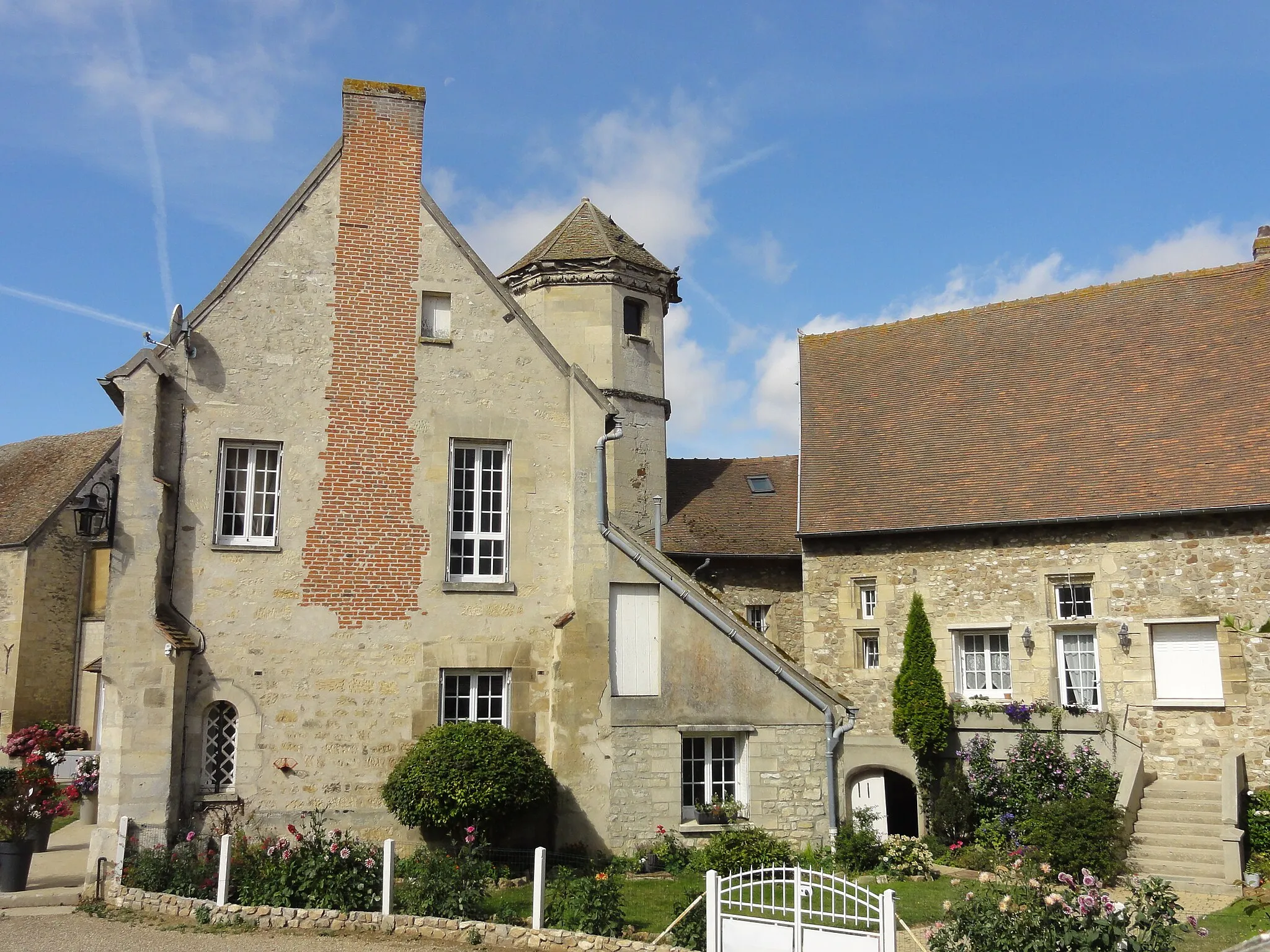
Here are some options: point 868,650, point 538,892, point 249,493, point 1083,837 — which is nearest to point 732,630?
point 1083,837

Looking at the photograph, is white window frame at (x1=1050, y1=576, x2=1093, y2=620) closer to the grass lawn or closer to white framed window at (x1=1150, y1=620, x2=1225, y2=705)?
white framed window at (x1=1150, y1=620, x2=1225, y2=705)

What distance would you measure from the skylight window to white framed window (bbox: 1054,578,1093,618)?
Answer: 6.59 metres

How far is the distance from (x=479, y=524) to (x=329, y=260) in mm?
3938

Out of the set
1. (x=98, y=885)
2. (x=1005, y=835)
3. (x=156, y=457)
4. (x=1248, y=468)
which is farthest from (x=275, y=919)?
(x=1248, y=468)

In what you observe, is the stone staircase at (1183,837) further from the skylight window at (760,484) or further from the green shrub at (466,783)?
the skylight window at (760,484)

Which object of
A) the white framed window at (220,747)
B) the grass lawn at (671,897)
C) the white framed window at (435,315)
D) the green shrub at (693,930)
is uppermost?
the white framed window at (435,315)

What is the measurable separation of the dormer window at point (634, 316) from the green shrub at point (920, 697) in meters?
7.73

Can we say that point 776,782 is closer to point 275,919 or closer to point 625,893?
point 625,893

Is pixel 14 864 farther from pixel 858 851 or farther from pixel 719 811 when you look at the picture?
pixel 858 851

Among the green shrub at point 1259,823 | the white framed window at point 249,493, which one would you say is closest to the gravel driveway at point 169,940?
the white framed window at point 249,493

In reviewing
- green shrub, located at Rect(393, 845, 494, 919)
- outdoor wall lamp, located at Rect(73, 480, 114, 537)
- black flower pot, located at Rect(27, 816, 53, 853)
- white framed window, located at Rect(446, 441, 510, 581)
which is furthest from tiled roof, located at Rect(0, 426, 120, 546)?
green shrub, located at Rect(393, 845, 494, 919)

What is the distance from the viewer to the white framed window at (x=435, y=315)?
46.7 feet

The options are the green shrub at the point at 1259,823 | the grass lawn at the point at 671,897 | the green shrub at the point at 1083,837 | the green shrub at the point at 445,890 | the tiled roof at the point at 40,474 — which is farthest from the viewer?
the tiled roof at the point at 40,474

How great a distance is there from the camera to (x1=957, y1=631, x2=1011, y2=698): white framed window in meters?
17.1
